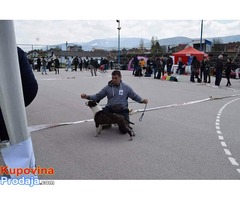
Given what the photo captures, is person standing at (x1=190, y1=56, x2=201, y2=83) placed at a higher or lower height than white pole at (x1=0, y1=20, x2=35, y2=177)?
lower

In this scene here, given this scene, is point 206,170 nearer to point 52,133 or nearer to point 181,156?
point 181,156

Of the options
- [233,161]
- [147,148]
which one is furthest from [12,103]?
[233,161]

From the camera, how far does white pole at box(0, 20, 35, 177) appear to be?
2779 millimetres

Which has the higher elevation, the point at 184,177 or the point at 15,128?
the point at 15,128

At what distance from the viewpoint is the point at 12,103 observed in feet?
9.61

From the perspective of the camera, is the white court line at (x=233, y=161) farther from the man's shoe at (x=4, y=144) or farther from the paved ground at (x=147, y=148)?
the man's shoe at (x=4, y=144)

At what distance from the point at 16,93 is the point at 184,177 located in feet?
8.54

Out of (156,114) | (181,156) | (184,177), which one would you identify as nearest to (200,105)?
(156,114)

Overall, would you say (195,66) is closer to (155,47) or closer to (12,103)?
(12,103)

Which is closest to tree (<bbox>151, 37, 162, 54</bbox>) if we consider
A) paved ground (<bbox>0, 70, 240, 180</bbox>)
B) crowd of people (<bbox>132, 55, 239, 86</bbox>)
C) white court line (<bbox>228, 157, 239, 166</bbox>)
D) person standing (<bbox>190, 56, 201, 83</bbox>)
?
crowd of people (<bbox>132, 55, 239, 86</bbox>)

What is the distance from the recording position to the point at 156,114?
27.9 feet

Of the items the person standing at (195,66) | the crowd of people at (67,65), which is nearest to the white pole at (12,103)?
the person standing at (195,66)

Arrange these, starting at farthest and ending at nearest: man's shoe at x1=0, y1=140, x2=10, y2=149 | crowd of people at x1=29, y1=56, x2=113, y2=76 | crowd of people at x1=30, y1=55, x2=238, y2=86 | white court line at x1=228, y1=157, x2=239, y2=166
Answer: crowd of people at x1=29, y1=56, x2=113, y2=76 < crowd of people at x1=30, y1=55, x2=238, y2=86 < white court line at x1=228, y1=157, x2=239, y2=166 < man's shoe at x1=0, y1=140, x2=10, y2=149

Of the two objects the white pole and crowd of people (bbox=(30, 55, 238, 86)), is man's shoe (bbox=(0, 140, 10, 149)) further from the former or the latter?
crowd of people (bbox=(30, 55, 238, 86))
